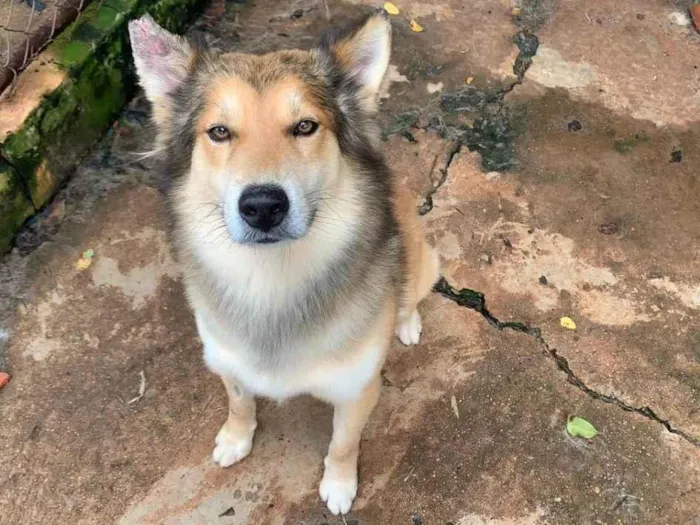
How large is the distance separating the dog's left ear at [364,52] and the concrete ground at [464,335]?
4.81ft

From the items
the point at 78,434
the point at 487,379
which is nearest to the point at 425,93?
the point at 487,379

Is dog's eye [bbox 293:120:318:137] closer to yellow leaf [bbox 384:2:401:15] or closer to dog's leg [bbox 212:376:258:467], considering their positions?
dog's leg [bbox 212:376:258:467]

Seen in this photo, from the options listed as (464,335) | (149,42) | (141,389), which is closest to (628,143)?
(464,335)

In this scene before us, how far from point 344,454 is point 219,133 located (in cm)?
145

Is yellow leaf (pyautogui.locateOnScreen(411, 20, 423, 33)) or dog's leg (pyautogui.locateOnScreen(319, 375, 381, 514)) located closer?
dog's leg (pyautogui.locateOnScreen(319, 375, 381, 514))

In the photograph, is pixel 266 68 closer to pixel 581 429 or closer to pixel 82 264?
pixel 82 264

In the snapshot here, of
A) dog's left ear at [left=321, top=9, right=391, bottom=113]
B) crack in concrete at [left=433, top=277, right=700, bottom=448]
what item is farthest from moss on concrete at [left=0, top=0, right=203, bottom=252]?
crack in concrete at [left=433, top=277, right=700, bottom=448]

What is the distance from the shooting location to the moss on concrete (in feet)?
11.8

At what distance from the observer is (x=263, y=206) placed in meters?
1.98

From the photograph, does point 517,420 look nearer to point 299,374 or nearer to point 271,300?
point 299,374

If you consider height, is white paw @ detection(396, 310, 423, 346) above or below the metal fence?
below

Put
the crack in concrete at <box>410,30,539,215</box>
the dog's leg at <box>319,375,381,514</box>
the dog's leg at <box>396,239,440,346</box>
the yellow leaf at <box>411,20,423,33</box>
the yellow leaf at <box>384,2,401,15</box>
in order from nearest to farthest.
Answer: the dog's leg at <box>319,375,381,514</box>, the dog's leg at <box>396,239,440,346</box>, the crack in concrete at <box>410,30,539,215</box>, the yellow leaf at <box>411,20,423,33</box>, the yellow leaf at <box>384,2,401,15</box>

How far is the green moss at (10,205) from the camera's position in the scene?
3.48m

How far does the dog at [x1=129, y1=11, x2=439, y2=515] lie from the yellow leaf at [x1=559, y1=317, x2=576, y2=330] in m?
1.28
